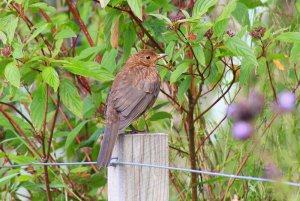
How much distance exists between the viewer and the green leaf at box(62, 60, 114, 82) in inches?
173

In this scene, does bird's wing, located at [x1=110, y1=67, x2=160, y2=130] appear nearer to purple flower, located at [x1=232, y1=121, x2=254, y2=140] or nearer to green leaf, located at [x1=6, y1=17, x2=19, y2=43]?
green leaf, located at [x1=6, y1=17, x2=19, y2=43]

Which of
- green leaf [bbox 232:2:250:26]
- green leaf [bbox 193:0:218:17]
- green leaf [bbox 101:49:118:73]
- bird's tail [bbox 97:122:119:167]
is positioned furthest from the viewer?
green leaf [bbox 101:49:118:73]

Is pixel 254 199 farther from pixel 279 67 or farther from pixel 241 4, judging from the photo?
pixel 241 4

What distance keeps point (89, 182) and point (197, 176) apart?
97cm

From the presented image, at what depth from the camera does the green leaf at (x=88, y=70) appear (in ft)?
14.5

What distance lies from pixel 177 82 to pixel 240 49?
3.62 ft

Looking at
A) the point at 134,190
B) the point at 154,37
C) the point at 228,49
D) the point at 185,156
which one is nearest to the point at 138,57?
the point at 154,37

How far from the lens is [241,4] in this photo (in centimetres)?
503

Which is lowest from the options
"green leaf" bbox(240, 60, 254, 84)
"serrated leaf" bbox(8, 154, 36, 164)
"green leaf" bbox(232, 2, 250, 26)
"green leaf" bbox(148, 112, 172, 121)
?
"serrated leaf" bbox(8, 154, 36, 164)

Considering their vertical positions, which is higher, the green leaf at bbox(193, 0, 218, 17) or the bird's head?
the green leaf at bbox(193, 0, 218, 17)

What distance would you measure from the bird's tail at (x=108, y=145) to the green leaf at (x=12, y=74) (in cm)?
61

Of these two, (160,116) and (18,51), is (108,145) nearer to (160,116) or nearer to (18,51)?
(18,51)

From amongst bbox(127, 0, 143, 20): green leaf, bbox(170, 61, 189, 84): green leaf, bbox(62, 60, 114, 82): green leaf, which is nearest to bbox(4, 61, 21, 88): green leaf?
bbox(62, 60, 114, 82): green leaf

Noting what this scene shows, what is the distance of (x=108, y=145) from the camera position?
13.4 ft
